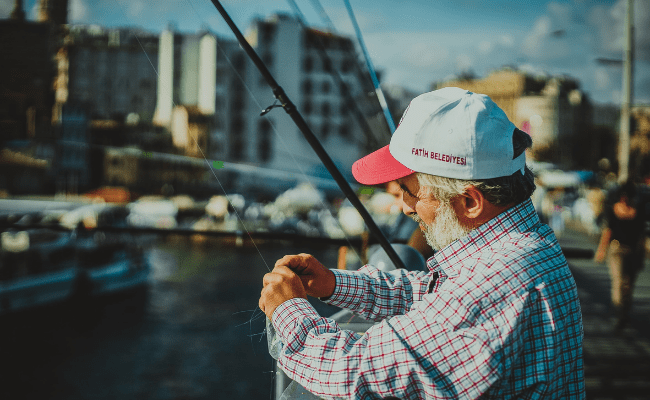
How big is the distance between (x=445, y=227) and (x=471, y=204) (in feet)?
0.27

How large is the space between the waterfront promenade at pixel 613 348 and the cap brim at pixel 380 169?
3.77m

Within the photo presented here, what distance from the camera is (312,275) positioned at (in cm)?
149

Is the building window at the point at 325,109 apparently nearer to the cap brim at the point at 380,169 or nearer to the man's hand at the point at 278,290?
the cap brim at the point at 380,169

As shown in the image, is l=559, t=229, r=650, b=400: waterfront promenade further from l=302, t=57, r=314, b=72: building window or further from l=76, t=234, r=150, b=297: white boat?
l=302, t=57, r=314, b=72: building window

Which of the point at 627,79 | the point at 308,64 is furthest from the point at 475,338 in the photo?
the point at 308,64

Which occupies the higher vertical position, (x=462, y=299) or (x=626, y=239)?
(x=462, y=299)

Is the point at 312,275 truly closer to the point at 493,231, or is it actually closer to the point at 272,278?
the point at 272,278

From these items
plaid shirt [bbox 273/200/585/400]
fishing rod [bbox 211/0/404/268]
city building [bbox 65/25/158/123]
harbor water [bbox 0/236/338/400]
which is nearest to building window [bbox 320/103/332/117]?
city building [bbox 65/25/158/123]

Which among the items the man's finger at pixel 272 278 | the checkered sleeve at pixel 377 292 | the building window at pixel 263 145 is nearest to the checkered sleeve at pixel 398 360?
the man's finger at pixel 272 278

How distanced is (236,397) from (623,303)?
602 cm

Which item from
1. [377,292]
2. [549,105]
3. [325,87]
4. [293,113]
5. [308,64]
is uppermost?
[308,64]

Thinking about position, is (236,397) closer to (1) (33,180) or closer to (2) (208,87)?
(1) (33,180)

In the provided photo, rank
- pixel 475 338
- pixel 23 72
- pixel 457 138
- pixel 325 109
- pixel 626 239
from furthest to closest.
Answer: pixel 325 109 < pixel 23 72 < pixel 626 239 < pixel 457 138 < pixel 475 338

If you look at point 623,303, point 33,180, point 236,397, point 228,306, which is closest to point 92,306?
point 228,306
